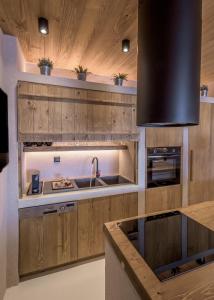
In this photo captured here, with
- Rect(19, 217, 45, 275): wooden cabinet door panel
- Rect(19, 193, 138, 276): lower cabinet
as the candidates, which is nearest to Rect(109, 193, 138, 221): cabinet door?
Rect(19, 193, 138, 276): lower cabinet

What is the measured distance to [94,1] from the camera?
1.38 meters

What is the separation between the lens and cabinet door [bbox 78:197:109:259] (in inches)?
87.2

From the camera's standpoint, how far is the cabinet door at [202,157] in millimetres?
2939

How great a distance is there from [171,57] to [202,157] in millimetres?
2302

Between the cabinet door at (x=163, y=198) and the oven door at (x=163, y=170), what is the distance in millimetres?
78

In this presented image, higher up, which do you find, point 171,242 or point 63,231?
point 171,242

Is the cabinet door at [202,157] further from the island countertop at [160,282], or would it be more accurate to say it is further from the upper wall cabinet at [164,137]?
the island countertop at [160,282]

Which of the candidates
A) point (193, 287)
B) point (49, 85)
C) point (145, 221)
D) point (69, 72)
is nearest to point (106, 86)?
point (49, 85)

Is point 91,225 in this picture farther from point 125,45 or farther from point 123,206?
point 125,45

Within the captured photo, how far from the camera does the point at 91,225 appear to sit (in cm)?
226

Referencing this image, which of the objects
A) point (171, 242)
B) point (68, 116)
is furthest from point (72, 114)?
point (171, 242)

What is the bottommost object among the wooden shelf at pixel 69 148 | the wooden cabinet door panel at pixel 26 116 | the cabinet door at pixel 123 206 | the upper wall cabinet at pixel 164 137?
the cabinet door at pixel 123 206

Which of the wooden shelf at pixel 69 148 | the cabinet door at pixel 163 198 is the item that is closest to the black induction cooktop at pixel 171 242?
the cabinet door at pixel 163 198

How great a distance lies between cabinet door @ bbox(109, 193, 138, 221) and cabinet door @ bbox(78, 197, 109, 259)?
0.09 metres
